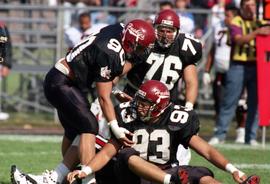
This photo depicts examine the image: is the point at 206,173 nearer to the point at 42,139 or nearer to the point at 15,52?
the point at 42,139

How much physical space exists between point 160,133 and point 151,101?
14.0 inches

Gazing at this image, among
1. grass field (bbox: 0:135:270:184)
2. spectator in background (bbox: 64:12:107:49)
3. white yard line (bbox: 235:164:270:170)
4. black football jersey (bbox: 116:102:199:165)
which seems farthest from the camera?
spectator in background (bbox: 64:12:107:49)

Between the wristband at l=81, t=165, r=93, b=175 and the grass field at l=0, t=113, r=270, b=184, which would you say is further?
the grass field at l=0, t=113, r=270, b=184

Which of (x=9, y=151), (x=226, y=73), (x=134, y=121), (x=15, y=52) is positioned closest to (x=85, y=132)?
(x=134, y=121)

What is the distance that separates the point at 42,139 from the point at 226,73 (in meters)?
2.74

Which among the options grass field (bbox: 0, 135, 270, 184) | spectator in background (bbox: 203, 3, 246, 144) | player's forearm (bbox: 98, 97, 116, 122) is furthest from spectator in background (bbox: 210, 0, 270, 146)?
player's forearm (bbox: 98, 97, 116, 122)

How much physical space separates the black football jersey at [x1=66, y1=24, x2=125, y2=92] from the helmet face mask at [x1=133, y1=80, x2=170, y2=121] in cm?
49

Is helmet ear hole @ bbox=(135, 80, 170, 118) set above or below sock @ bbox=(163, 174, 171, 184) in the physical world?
above

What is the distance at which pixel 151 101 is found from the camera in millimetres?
7793

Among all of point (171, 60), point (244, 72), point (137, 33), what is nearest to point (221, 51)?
point (244, 72)

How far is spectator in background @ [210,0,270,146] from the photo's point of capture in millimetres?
12820

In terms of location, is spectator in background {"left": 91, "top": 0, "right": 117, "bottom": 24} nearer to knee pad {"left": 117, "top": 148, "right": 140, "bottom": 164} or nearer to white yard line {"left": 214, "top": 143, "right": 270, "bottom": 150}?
white yard line {"left": 214, "top": 143, "right": 270, "bottom": 150}

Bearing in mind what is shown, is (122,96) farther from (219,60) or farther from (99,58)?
(219,60)

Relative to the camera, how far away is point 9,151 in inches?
441
